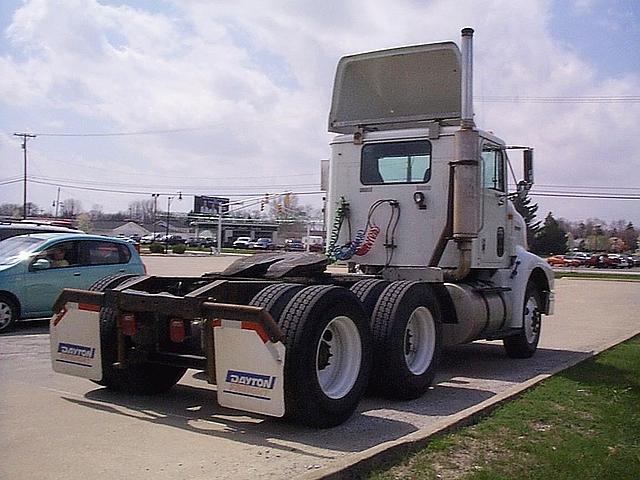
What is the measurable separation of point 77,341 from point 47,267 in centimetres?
582

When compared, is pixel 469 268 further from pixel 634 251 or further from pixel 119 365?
pixel 634 251

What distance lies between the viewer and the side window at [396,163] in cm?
996

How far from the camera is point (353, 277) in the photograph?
907 centimetres

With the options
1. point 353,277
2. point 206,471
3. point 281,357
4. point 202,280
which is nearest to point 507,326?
point 353,277

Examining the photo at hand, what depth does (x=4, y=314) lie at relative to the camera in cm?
1230

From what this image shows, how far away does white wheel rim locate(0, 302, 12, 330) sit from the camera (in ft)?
40.2

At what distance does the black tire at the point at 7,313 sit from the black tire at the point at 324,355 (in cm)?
733

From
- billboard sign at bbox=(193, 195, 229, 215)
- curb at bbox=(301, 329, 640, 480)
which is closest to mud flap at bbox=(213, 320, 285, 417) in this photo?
curb at bbox=(301, 329, 640, 480)

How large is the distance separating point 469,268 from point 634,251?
119609mm

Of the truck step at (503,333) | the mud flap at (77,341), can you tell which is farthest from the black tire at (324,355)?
the truck step at (503,333)

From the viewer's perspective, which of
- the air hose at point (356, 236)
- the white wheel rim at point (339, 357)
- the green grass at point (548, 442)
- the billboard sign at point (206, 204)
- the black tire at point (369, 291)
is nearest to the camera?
the green grass at point (548, 442)

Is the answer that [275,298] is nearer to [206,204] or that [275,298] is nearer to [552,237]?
[552,237]

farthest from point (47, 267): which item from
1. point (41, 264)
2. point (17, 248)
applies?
point (17, 248)

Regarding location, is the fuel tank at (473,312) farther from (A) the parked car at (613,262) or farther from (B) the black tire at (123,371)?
(A) the parked car at (613,262)
